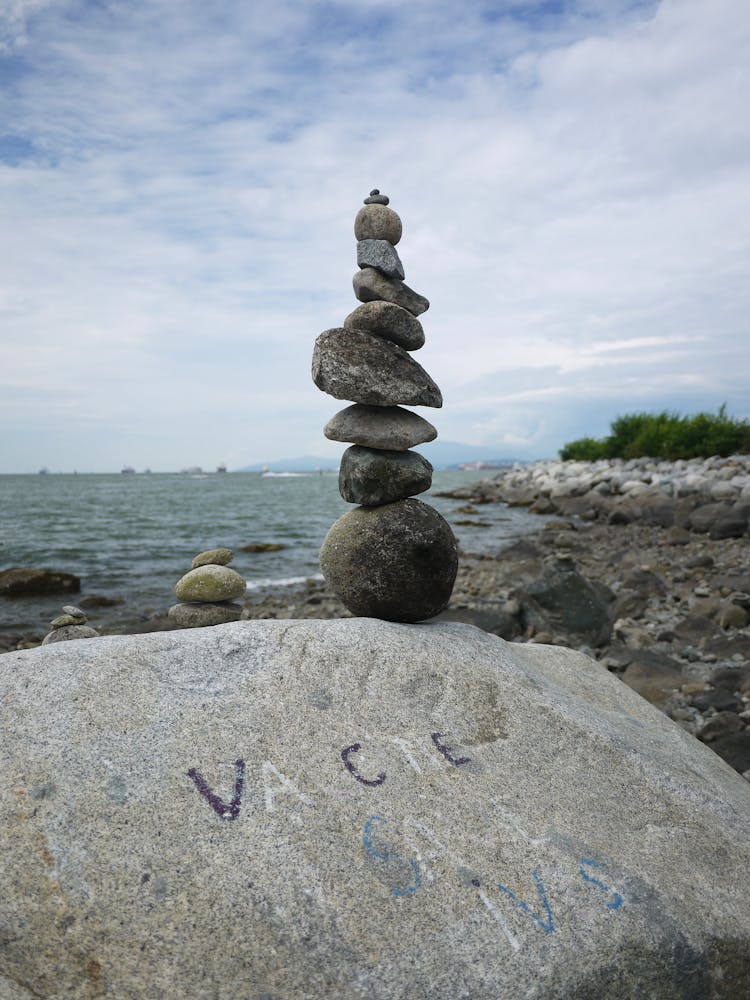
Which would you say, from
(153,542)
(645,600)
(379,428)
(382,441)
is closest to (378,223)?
(379,428)

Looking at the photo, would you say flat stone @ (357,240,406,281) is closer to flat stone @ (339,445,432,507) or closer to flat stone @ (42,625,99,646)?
flat stone @ (339,445,432,507)

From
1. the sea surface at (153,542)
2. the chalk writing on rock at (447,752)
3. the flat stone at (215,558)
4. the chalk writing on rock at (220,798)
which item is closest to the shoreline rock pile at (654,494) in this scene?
the sea surface at (153,542)

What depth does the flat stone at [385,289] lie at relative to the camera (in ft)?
20.2

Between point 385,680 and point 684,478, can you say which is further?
point 684,478

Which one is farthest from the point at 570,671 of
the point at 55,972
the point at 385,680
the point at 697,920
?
the point at 55,972

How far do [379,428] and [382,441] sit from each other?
0.12 metres

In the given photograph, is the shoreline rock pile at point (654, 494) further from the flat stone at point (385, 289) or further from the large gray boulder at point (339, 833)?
the large gray boulder at point (339, 833)

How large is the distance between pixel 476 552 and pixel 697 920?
59.4 feet

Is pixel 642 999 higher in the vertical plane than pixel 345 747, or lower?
lower

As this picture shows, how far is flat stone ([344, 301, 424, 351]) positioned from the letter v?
4128 mm

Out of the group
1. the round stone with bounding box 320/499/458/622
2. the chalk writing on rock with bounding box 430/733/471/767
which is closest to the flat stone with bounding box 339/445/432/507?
the round stone with bounding box 320/499/458/622

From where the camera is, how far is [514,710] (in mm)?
4848

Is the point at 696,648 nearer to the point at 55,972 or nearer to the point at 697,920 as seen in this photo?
the point at 697,920

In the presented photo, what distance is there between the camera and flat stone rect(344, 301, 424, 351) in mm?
5969
